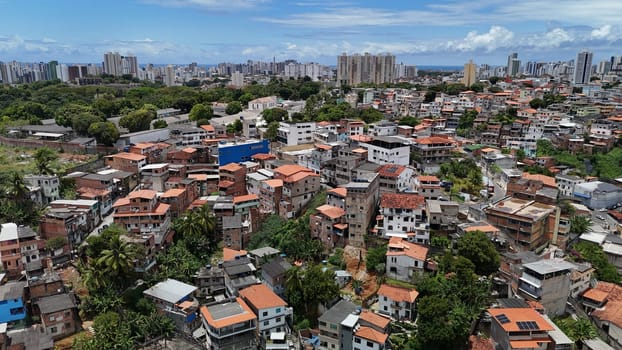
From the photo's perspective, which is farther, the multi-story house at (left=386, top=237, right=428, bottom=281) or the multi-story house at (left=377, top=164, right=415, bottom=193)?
the multi-story house at (left=377, top=164, right=415, bottom=193)

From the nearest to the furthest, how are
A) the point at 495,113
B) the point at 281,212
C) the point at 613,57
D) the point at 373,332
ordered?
the point at 373,332, the point at 281,212, the point at 495,113, the point at 613,57

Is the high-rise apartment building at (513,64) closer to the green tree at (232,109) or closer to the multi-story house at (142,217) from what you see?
the green tree at (232,109)

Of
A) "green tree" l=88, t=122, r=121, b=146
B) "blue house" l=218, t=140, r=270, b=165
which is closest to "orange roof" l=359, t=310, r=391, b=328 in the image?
"blue house" l=218, t=140, r=270, b=165

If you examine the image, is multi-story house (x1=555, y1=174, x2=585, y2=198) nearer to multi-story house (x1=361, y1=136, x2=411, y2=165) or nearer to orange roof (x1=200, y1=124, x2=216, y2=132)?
multi-story house (x1=361, y1=136, x2=411, y2=165)

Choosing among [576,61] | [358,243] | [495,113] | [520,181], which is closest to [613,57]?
[576,61]

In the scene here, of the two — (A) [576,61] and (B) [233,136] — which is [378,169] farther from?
(A) [576,61]

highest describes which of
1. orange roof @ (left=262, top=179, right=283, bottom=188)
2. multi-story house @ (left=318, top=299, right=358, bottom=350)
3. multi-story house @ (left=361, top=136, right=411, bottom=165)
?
multi-story house @ (left=361, top=136, right=411, bottom=165)
